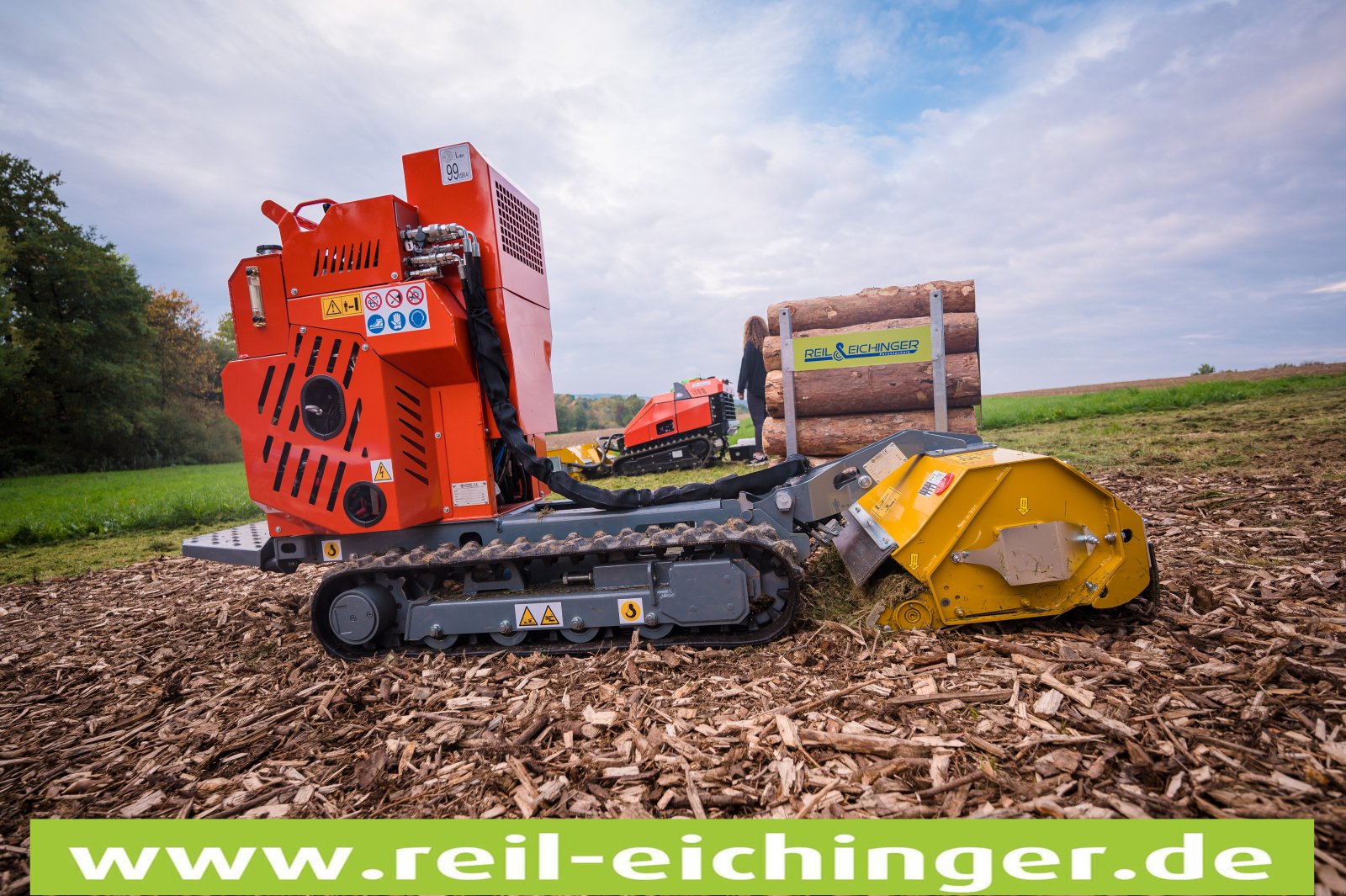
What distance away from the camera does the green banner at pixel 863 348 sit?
701cm

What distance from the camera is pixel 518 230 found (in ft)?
15.0

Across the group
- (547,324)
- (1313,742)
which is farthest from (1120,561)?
(547,324)

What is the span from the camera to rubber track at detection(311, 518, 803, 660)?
3758 mm

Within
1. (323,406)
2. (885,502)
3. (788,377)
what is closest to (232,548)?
(323,406)

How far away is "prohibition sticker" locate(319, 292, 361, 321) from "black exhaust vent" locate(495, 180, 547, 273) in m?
0.98

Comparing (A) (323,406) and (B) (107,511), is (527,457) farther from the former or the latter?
(B) (107,511)

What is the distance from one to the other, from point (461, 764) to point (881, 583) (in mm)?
2397

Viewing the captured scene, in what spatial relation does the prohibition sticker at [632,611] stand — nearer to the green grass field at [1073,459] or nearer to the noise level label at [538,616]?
the noise level label at [538,616]

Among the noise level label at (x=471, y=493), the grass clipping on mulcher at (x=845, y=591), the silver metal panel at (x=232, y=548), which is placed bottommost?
the grass clipping on mulcher at (x=845, y=591)

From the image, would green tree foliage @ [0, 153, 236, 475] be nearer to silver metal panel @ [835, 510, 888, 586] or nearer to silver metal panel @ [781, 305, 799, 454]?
silver metal panel @ [781, 305, 799, 454]

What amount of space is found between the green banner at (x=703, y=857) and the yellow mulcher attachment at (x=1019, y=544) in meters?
1.47

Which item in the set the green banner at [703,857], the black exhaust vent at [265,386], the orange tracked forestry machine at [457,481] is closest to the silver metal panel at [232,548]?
the orange tracked forestry machine at [457,481]

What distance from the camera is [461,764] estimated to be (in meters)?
2.86

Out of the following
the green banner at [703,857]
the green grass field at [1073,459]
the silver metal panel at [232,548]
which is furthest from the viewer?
the green grass field at [1073,459]
